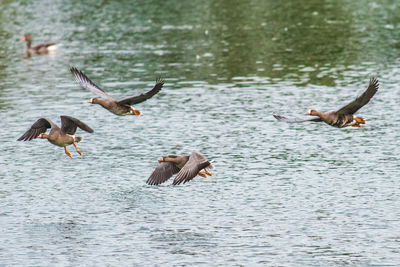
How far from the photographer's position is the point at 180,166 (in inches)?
1141

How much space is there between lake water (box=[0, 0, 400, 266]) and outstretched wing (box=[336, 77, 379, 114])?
3854 millimetres

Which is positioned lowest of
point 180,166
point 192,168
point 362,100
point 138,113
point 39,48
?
point 39,48

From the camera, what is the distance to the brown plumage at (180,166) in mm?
25859

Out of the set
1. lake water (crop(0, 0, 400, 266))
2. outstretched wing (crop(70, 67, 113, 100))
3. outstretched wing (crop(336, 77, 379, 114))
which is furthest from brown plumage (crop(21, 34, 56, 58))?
outstretched wing (crop(336, 77, 379, 114))

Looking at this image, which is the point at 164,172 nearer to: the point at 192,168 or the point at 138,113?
the point at 138,113

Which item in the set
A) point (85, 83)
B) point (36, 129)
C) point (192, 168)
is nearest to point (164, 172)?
point (192, 168)

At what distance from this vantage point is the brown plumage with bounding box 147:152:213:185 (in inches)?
1018

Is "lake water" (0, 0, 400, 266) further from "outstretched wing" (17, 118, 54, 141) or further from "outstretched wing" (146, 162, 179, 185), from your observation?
"outstretched wing" (17, 118, 54, 141)

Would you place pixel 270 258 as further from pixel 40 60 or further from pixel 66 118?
pixel 40 60

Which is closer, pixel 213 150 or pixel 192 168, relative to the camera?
pixel 192 168

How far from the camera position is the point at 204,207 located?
1181 inches

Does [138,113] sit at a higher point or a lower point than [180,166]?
higher

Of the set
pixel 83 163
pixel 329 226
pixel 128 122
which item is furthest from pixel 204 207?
pixel 128 122

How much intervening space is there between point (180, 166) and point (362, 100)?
6889mm
